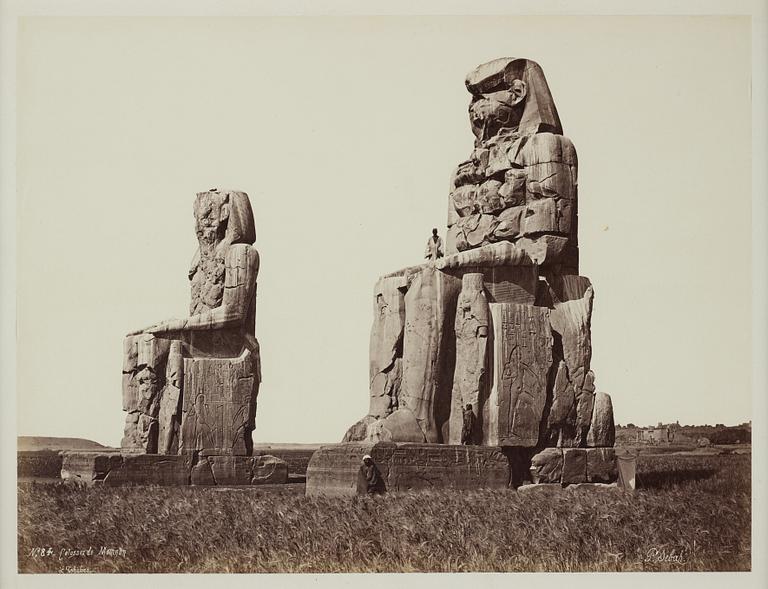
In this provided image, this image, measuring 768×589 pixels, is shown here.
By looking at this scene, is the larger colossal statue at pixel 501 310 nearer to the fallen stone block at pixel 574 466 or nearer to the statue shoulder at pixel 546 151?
the statue shoulder at pixel 546 151

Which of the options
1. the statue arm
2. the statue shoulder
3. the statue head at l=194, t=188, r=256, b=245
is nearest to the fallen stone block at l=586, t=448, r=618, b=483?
the statue shoulder

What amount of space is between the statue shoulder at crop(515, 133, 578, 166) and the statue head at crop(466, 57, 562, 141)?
0.19 meters

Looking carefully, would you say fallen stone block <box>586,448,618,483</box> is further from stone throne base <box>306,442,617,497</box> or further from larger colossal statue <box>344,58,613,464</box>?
stone throne base <box>306,442,617,497</box>

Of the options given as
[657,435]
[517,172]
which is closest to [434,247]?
[517,172]

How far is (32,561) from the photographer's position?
14.1 meters

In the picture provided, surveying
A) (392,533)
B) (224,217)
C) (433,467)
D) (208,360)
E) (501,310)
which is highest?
(224,217)

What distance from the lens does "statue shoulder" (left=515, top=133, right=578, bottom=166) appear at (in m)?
16.0

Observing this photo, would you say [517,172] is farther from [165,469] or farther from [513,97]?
[165,469]

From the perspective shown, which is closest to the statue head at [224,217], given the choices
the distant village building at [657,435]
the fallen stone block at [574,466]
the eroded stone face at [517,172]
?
the eroded stone face at [517,172]

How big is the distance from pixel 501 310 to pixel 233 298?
3134 millimetres

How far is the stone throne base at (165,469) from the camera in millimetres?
16859

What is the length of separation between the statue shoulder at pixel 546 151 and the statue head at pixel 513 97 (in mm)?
189

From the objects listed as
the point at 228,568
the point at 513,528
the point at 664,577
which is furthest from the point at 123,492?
the point at 664,577

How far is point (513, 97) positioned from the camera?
16.5 metres
